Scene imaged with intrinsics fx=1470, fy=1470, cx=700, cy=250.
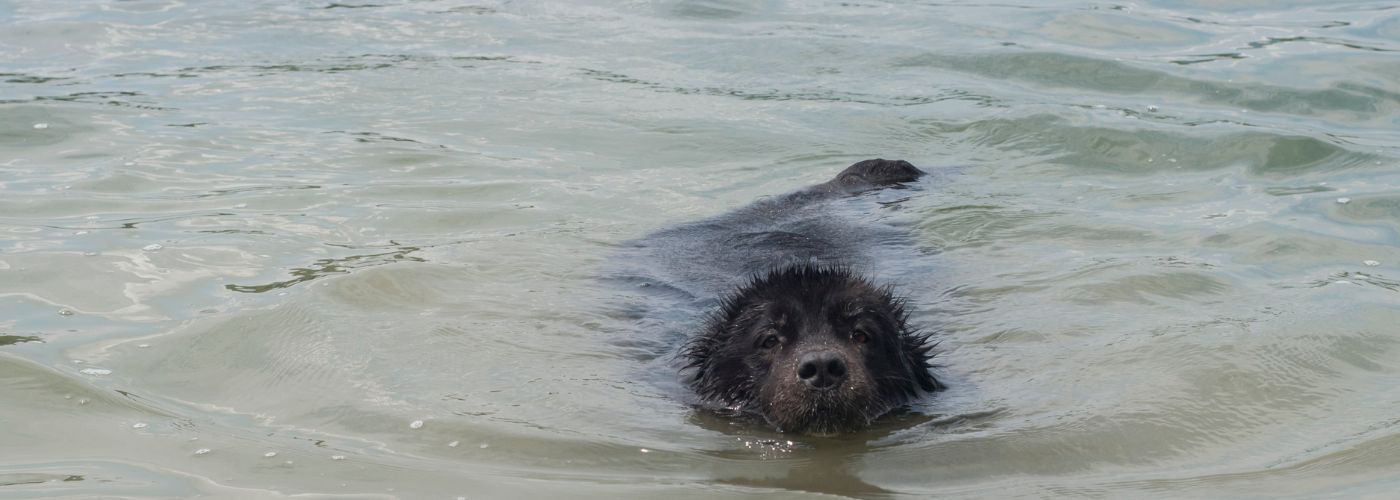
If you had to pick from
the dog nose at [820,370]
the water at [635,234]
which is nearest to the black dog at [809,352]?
the dog nose at [820,370]

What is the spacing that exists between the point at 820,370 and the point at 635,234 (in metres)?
3.58

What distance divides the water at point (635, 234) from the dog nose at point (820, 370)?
0.82 ft

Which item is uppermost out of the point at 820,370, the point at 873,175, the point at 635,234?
the point at 820,370

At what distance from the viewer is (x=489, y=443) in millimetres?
5746

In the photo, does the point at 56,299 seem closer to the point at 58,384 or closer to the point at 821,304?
the point at 58,384

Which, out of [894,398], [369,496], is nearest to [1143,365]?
[894,398]

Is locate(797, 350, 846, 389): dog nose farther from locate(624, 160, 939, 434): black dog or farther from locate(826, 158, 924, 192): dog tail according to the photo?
locate(826, 158, 924, 192): dog tail

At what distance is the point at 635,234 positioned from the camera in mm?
9523

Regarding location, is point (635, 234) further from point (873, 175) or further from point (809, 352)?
point (809, 352)

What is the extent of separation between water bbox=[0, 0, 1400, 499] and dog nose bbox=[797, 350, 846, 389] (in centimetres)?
25

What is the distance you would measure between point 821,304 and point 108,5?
13626 millimetres

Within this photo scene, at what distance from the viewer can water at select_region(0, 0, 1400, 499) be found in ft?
18.7

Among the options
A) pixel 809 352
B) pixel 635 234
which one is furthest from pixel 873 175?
pixel 809 352

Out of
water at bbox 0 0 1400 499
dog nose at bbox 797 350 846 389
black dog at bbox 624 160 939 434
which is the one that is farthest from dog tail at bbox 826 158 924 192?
dog nose at bbox 797 350 846 389
